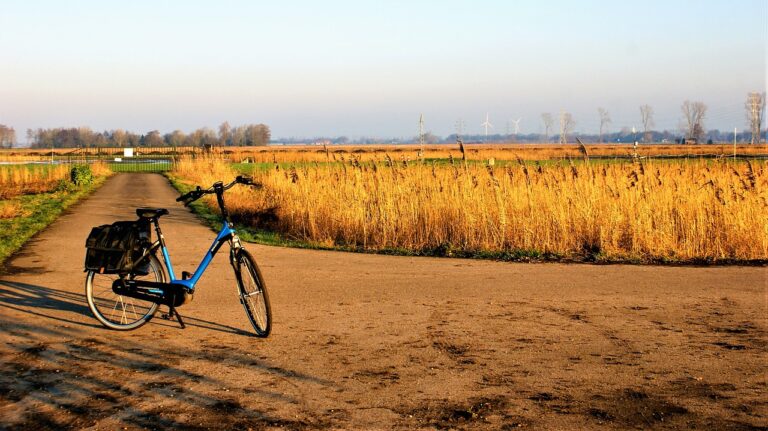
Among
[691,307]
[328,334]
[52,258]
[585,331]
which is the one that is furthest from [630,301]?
[52,258]

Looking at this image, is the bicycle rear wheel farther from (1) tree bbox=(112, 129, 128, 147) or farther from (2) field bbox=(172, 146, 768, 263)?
(1) tree bbox=(112, 129, 128, 147)

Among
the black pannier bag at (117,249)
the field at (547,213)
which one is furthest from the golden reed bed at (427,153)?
the black pannier bag at (117,249)

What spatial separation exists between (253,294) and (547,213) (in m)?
7.76

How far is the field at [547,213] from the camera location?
42.1ft

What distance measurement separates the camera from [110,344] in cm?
711

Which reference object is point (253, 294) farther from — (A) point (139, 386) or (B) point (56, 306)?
(B) point (56, 306)

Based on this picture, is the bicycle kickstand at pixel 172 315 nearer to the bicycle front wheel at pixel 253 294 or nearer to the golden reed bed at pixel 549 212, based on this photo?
the bicycle front wheel at pixel 253 294

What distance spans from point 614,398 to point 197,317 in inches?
180

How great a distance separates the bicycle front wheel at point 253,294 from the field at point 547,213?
6.12m

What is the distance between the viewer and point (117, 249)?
7.57 metres

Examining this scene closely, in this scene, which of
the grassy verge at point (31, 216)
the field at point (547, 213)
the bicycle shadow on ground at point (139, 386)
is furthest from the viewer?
the grassy verge at point (31, 216)

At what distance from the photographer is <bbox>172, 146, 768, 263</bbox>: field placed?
42.1 feet

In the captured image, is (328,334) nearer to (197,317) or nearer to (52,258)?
(197,317)

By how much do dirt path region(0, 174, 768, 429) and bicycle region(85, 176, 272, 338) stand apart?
232 mm
